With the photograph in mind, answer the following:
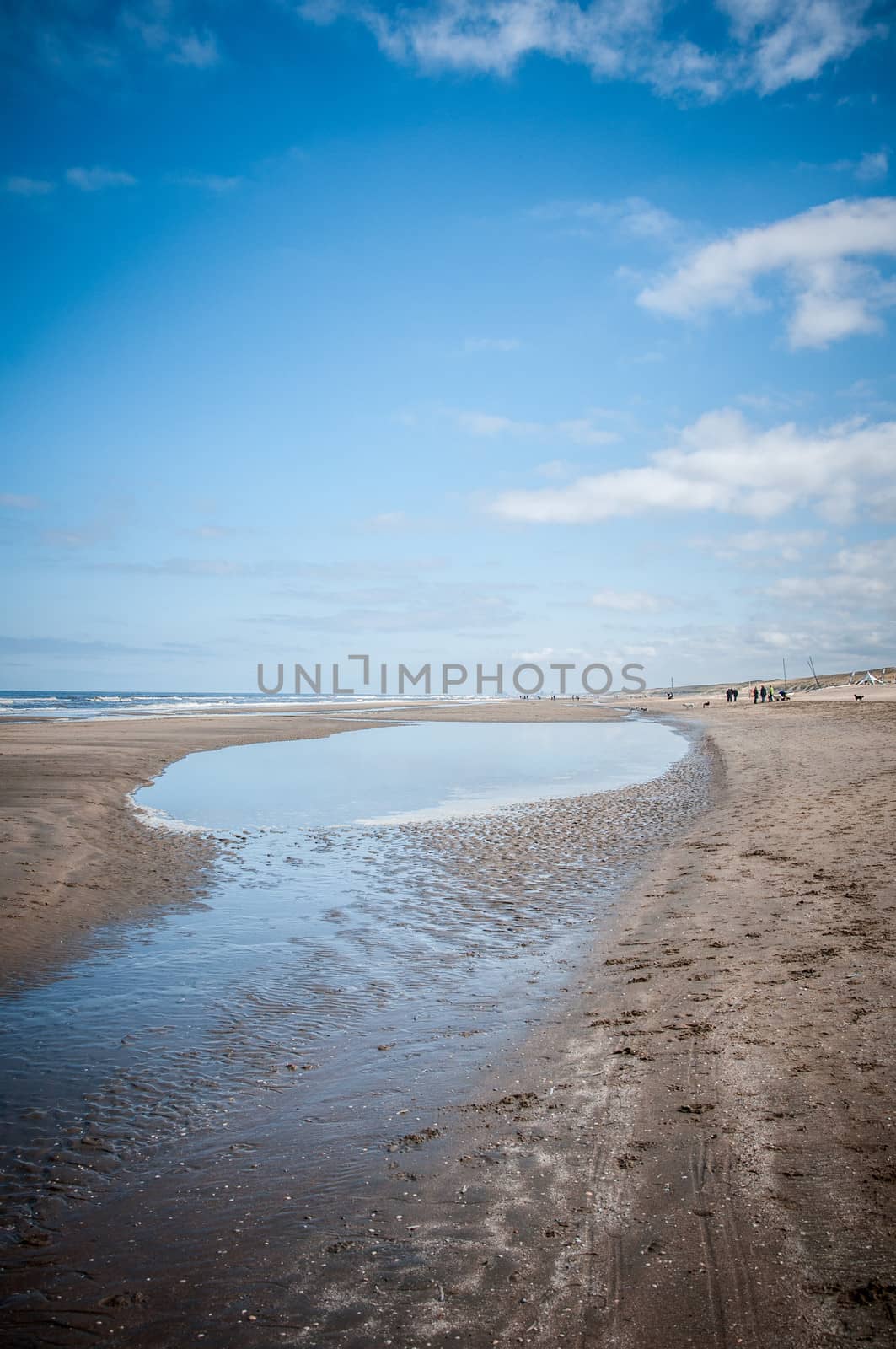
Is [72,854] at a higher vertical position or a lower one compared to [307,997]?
higher

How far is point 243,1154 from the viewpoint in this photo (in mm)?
5078

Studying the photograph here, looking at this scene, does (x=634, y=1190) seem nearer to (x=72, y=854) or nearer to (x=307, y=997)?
(x=307, y=997)

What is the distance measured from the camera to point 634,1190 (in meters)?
4.46

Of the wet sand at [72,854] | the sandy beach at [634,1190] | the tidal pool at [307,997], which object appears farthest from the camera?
the wet sand at [72,854]

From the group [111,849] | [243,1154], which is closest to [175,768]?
[111,849]

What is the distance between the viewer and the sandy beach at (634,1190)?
140 inches

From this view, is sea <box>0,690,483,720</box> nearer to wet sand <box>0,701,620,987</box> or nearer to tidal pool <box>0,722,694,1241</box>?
wet sand <box>0,701,620,987</box>

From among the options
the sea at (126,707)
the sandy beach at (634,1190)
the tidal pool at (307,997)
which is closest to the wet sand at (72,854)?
the sandy beach at (634,1190)

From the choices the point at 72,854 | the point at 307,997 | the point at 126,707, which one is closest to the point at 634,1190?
the point at 307,997

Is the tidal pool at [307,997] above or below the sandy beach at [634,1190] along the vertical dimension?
below

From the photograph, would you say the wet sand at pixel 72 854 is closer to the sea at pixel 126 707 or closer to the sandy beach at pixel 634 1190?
the sandy beach at pixel 634 1190

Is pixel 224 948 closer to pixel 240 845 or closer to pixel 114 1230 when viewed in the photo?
pixel 114 1230

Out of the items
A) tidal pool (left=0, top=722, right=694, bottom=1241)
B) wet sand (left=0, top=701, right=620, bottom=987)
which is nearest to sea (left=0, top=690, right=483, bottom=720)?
wet sand (left=0, top=701, right=620, bottom=987)

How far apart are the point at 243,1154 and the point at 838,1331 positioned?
359 cm
